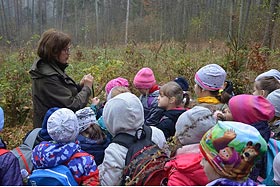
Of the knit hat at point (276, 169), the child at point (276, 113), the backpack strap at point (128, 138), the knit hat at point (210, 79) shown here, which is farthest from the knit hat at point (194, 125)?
the knit hat at point (210, 79)

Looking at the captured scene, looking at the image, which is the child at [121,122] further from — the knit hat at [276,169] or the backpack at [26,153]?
the knit hat at [276,169]

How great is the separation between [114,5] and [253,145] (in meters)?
39.8

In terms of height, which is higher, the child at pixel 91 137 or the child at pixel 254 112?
the child at pixel 254 112

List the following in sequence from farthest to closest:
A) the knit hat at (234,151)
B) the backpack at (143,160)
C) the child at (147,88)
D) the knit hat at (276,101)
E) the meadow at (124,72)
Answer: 1. the meadow at (124,72)
2. the child at (147,88)
3. the knit hat at (276,101)
4. the backpack at (143,160)
5. the knit hat at (234,151)

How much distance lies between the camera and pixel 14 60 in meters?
11.6

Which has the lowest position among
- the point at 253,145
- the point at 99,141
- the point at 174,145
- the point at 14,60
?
the point at 14,60

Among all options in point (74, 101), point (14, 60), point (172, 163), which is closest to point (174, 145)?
point (172, 163)

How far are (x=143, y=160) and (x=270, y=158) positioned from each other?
0.97 m

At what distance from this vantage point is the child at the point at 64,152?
2459 millimetres

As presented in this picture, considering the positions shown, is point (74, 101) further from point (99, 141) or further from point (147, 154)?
point (147, 154)

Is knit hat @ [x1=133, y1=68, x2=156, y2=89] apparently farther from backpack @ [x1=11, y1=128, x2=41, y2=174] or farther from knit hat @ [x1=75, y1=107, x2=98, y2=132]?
backpack @ [x1=11, y1=128, x2=41, y2=174]

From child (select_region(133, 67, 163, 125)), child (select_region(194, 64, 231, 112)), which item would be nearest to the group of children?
child (select_region(194, 64, 231, 112))

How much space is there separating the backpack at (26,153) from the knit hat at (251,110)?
1.62 meters

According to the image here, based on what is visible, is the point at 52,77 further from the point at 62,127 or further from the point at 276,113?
the point at 276,113
